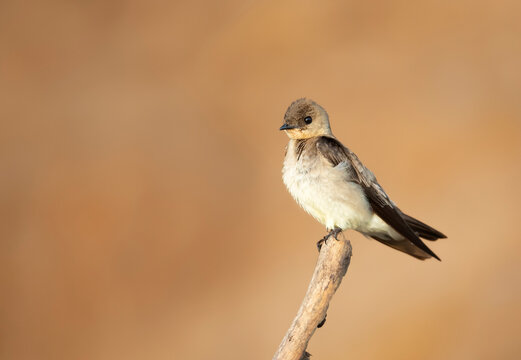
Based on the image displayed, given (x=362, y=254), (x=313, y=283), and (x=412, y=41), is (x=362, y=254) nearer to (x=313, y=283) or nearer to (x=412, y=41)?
(x=412, y=41)

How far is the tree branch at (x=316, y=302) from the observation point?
2.85 m

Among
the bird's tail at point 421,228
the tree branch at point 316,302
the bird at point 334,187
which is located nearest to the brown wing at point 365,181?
the bird at point 334,187

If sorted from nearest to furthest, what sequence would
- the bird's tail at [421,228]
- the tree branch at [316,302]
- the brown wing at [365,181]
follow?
1. the tree branch at [316,302]
2. the brown wing at [365,181]
3. the bird's tail at [421,228]

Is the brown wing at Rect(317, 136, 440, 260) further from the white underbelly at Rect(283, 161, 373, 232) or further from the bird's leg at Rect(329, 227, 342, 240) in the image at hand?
the bird's leg at Rect(329, 227, 342, 240)

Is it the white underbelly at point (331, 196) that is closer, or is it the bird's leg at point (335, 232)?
the bird's leg at point (335, 232)

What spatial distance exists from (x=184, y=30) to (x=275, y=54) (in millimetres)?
1482

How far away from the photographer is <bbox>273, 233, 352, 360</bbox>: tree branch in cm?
285

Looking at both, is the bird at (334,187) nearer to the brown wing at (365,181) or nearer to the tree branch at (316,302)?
the brown wing at (365,181)

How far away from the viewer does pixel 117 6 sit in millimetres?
11016

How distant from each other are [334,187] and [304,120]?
1.60 feet

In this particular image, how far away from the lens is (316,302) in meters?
2.93

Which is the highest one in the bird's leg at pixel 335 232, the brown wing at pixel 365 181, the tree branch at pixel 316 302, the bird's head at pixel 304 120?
the bird's head at pixel 304 120

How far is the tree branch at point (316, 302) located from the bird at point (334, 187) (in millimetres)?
529

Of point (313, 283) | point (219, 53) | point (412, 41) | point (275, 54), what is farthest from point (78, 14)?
point (313, 283)
